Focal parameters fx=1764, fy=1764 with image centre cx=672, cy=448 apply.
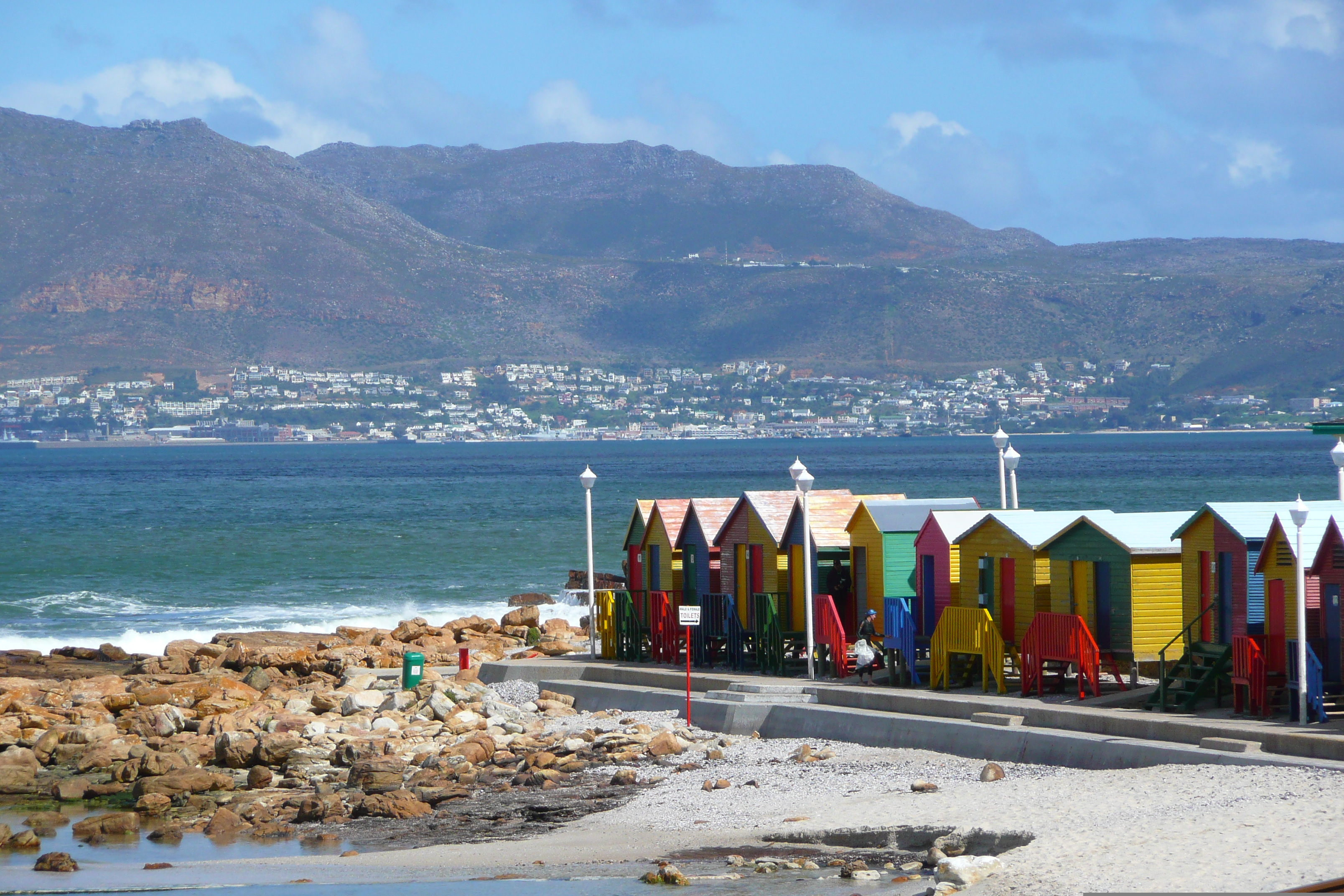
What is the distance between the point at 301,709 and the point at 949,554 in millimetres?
10582

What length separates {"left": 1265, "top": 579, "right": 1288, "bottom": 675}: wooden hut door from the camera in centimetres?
1934

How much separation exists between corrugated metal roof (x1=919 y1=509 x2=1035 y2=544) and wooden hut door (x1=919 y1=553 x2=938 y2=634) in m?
0.53

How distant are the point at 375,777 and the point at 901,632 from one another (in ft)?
23.8

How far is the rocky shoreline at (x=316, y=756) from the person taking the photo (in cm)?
2012

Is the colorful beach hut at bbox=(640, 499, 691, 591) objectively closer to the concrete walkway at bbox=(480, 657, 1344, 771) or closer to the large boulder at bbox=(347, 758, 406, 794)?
the concrete walkway at bbox=(480, 657, 1344, 771)

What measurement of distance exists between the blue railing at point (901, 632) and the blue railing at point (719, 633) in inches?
123

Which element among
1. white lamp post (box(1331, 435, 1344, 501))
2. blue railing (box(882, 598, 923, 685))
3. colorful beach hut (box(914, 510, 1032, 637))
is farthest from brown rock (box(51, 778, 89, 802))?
white lamp post (box(1331, 435, 1344, 501))

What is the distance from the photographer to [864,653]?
24156mm

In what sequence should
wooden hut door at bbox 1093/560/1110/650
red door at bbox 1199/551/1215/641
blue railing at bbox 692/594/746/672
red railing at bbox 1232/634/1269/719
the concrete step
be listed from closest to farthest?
red railing at bbox 1232/634/1269/719 → red door at bbox 1199/551/1215/641 → wooden hut door at bbox 1093/560/1110/650 → the concrete step → blue railing at bbox 692/594/746/672

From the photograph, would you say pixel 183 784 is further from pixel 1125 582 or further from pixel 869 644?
pixel 1125 582

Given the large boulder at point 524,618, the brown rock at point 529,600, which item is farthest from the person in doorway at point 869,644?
the brown rock at point 529,600

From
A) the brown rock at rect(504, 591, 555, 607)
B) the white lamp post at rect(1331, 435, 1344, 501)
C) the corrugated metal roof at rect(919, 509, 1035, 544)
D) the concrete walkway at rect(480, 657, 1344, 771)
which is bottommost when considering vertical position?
the concrete walkway at rect(480, 657, 1344, 771)

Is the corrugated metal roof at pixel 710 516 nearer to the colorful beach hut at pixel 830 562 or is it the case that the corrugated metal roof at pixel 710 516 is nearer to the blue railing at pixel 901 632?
the colorful beach hut at pixel 830 562

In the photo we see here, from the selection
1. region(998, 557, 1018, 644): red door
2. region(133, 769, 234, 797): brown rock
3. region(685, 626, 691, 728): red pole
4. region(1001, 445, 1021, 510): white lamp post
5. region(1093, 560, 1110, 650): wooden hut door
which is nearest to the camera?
region(1093, 560, 1110, 650): wooden hut door
